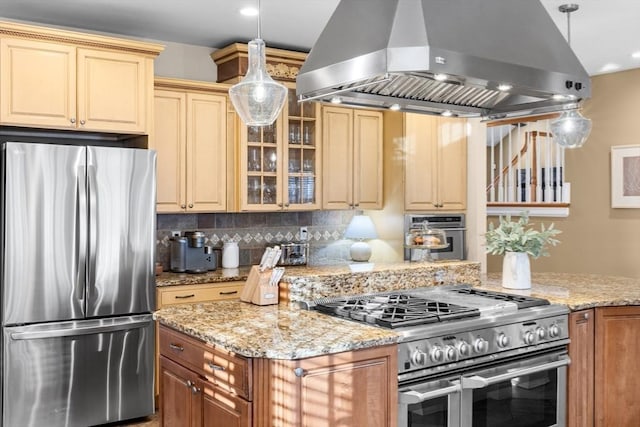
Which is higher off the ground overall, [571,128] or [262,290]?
[571,128]

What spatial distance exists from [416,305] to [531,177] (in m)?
4.95

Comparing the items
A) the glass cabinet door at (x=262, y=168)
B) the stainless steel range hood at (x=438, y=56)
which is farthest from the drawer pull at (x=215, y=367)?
the glass cabinet door at (x=262, y=168)

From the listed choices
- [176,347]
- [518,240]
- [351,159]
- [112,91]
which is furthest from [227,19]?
[176,347]

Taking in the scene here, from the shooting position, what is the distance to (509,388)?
301 cm

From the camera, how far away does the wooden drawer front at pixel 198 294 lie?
4424mm

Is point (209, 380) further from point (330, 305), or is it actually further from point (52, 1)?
point (52, 1)

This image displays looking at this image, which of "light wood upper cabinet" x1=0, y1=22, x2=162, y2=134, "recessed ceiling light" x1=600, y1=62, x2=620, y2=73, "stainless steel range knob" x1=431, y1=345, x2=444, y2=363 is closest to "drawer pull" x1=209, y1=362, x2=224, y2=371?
"stainless steel range knob" x1=431, y1=345, x2=444, y2=363

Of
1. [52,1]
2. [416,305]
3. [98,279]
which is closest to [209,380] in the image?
[416,305]

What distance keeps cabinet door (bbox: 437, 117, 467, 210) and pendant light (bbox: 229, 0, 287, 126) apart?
9.72ft

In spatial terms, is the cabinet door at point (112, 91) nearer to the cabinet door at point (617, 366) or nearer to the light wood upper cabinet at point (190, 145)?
the light wood upper cabinet at point (190, 145)

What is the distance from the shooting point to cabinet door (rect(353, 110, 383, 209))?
5.69 m

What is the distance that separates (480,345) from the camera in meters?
2.87

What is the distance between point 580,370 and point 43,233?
319 cm

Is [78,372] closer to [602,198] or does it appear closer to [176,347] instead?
[176,347]
